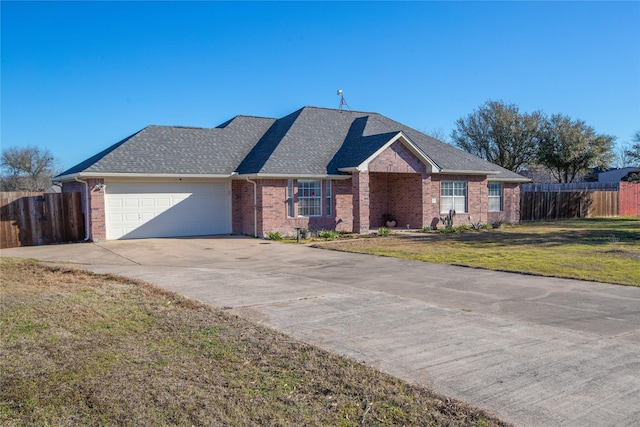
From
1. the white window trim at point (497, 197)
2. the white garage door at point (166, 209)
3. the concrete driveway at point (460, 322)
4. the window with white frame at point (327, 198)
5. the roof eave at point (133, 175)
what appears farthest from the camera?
the white window trim at point (497, 197)

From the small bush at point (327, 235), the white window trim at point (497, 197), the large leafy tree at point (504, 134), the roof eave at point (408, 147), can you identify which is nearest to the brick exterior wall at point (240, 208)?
the small bush at point (327, 235)

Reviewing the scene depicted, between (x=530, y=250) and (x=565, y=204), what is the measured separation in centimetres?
2163

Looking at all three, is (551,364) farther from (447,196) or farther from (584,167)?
(584,167)

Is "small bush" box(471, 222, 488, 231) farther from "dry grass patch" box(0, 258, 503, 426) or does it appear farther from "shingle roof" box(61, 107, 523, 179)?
"dry grass patch" box(0, 258, 503, 426)

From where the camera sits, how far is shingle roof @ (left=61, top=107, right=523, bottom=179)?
21.6 meters

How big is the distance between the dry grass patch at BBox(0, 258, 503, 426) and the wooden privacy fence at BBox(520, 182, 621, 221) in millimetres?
30147

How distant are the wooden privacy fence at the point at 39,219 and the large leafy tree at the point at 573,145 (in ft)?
123

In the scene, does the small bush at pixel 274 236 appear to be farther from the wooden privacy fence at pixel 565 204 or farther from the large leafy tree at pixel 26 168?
the large leafy tree at pixel 26 168

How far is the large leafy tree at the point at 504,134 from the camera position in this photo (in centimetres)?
4450

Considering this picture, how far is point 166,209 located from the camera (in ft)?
71.3

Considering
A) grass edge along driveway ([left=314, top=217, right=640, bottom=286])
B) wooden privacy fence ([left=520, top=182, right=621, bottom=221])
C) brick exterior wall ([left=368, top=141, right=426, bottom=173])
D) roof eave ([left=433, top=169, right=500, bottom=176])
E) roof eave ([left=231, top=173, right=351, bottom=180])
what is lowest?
grass edge along driveway ([left=314, top=217, right=640, bottom=286])

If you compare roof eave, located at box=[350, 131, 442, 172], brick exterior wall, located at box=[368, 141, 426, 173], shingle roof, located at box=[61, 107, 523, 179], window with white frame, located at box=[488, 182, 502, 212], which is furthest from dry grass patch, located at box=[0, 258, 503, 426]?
window with white frame, located at box=[488, 182, 502, 212]

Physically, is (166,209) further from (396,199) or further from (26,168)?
(26,168)

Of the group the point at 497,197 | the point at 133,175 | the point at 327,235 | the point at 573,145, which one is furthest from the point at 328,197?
the point at 573,145
